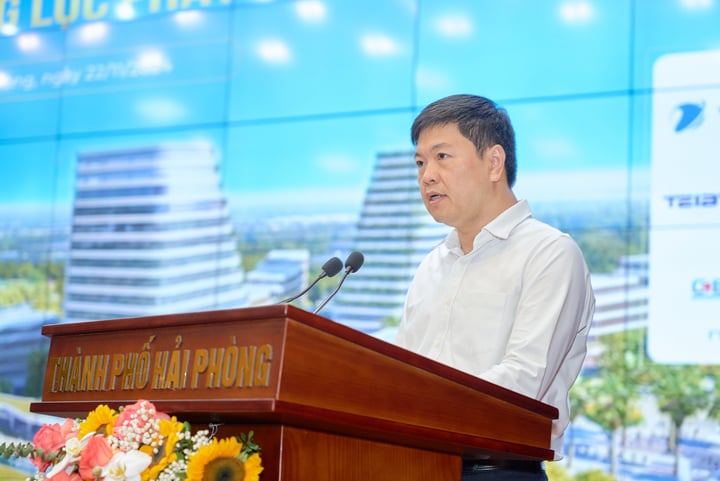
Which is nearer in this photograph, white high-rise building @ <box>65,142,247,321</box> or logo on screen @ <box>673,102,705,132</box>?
logo on screen @ <box>673,102,705,132</box>

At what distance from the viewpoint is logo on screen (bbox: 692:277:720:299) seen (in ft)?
13.9

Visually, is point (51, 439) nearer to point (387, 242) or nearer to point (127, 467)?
point (127, 467)

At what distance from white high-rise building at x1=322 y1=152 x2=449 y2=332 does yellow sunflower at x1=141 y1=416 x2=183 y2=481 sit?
3.53 metres

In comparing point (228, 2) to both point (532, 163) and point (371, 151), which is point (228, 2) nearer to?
point (371, 151)

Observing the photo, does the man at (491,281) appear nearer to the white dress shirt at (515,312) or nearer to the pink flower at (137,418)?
the white dress shirt at (515,312)

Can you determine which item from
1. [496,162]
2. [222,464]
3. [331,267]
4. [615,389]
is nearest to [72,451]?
[222,464]

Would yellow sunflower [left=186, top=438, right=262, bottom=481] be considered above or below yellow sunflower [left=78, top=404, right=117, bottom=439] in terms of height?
below

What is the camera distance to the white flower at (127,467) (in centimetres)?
138

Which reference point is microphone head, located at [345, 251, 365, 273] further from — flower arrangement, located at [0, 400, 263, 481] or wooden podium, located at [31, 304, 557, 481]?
flower arrangement, located at [0, 400, 263, 481]

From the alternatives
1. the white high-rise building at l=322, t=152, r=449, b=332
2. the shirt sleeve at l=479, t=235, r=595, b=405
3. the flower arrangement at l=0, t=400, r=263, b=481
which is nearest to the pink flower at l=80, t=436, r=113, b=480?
the flower arrangement at l=0, t=400, r=263, b=481

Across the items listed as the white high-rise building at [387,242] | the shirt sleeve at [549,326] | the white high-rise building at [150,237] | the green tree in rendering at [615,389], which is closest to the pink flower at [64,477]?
the shirt sleeve at [549,326]

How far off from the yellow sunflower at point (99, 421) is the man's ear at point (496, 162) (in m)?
1.13

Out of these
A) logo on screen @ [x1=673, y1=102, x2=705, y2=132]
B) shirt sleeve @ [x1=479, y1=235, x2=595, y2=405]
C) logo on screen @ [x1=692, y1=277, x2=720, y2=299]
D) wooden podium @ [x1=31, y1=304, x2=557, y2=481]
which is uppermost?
logo on screen @ [x1=673, y1=102, x2=705, y2=132]

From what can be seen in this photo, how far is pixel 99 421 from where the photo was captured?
4.90ft
